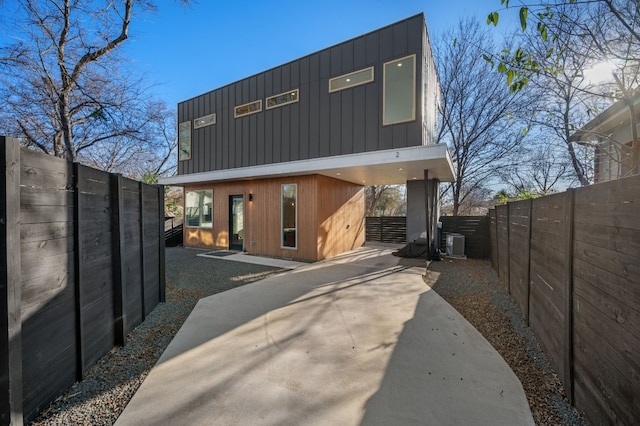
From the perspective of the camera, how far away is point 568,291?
2.12 metres

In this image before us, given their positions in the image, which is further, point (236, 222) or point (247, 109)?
point (236, 222)

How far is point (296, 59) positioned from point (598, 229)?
26.5 feet

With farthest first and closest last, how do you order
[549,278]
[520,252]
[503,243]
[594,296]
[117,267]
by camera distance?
1. [503,243]
2. [520,252]
3. [117,267]
4. [549,278]
5. [594,296]

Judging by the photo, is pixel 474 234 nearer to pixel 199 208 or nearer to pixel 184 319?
pixel 184 319

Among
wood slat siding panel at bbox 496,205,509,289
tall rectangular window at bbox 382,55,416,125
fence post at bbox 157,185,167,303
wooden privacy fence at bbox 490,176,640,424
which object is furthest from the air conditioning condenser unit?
fence post at bbox 157,185,167,303

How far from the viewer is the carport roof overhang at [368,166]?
5.89 meters

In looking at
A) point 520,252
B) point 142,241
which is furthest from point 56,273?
point 520,252

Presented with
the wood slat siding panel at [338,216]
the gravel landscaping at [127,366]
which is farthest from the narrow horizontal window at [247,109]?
the gravel landscaping at [127,366]

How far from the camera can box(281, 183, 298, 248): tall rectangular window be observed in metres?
8.11

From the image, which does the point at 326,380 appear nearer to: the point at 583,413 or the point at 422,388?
the point at 422,388

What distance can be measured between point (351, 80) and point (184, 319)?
257 inches

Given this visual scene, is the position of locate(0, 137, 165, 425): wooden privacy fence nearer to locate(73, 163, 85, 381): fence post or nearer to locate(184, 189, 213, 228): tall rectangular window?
locate(73, 163, 85, 381): fence post

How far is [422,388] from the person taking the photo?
2.19 metres

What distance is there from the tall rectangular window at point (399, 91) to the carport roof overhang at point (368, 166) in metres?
0.94
